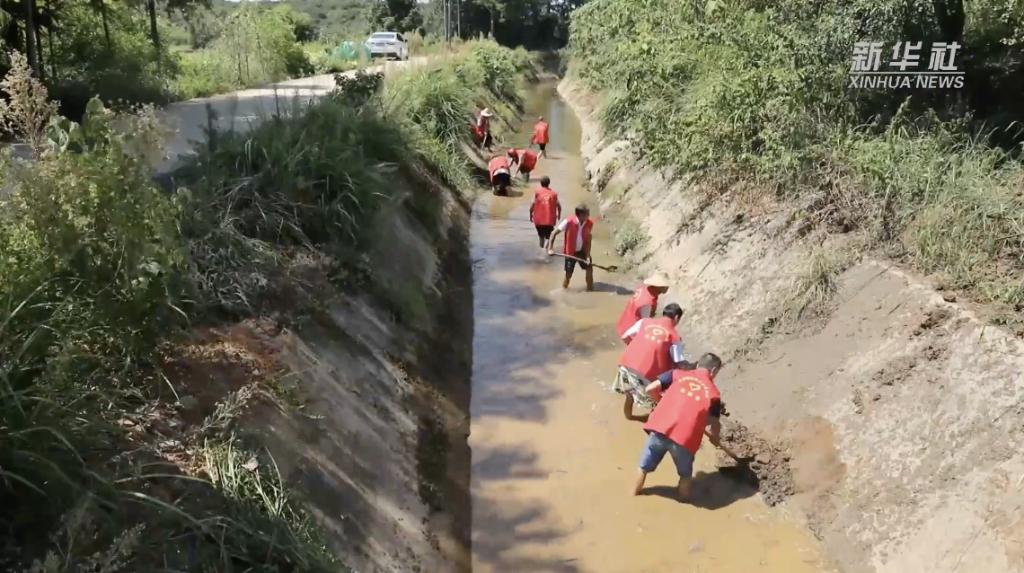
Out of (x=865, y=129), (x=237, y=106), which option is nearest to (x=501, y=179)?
(x=237, y=106)

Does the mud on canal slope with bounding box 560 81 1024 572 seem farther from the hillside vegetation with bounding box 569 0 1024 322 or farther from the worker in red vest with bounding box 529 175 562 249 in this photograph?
the worker in red vest with bounding box 529 175 562 249

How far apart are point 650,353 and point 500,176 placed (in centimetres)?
951

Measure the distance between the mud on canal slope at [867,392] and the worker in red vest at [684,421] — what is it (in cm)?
75

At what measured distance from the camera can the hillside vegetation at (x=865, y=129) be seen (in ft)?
20.6

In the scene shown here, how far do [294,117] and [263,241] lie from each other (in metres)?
2.97

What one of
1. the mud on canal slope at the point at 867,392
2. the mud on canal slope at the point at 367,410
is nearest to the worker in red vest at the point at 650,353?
the mud on canal slope at the point at 867,392

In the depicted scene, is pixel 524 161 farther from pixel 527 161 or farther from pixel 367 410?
pixel 367 410

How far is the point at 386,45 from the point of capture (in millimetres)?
33594

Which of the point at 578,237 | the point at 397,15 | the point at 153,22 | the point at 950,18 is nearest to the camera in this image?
the point at 950,18

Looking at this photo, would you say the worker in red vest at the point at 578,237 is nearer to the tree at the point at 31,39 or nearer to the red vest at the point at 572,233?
the red vest at the point at 572,233

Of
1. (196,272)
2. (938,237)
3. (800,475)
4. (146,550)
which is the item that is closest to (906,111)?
(938,237)

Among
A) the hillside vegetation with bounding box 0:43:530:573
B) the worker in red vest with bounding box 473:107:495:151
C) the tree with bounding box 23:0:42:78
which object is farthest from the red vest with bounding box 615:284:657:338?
the tree with bounding box 23:0:42:78

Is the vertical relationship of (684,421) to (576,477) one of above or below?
above

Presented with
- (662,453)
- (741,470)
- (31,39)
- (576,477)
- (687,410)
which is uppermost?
(31,39)
